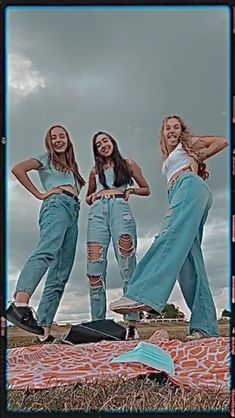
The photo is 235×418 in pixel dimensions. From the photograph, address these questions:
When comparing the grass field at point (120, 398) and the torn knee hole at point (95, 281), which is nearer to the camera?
the grass field at point (120, 398)

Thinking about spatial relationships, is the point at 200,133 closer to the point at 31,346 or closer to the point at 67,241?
the point at 67,241

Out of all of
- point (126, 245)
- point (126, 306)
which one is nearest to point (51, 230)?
point (126, 245)

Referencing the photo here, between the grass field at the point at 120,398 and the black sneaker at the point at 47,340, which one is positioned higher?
the black sneaker at the point at 47,340

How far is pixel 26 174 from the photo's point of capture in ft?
10.3

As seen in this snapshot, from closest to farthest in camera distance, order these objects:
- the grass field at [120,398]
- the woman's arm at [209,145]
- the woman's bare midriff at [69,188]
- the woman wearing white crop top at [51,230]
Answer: the grass field at [120,398]
the woman's arm at [209,145]
the woman wearing white crop top at [51,230]
the woman's bare midriff at [69,188]

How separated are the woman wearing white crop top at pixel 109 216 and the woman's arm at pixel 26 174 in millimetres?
195

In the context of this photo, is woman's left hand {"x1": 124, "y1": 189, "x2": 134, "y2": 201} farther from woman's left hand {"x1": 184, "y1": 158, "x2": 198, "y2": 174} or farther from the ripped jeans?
woman's left hand {"x1": 184, "y1": 158, "x2": 198, "y2": 174}

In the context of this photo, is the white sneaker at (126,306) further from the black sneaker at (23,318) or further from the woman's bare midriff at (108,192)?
the woman's bare midriff at (108,192)

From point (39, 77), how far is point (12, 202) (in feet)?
1.58

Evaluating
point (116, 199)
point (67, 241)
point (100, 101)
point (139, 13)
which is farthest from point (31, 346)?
point (139, 13)

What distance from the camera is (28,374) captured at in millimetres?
3066

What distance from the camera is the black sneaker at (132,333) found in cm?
315

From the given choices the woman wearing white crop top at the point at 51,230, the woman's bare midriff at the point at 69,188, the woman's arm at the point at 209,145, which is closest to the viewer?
the woman's arm at the point at 209,145

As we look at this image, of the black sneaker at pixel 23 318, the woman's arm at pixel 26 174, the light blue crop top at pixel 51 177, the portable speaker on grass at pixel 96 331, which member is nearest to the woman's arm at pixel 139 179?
the light blue crop top at pixel 51 177
